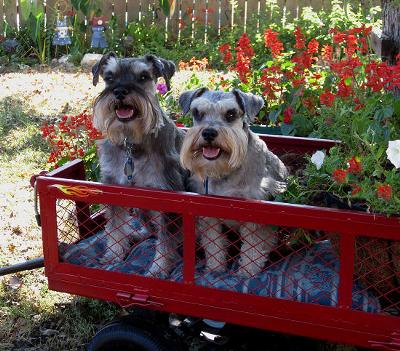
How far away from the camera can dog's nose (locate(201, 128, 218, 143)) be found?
2963 millimetres

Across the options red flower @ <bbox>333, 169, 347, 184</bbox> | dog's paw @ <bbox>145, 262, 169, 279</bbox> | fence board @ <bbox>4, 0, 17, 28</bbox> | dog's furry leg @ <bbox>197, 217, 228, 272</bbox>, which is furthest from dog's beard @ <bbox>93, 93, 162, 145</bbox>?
fence board @ <bbox>4, 0, 17, 28</bbox>

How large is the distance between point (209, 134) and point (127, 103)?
53cm

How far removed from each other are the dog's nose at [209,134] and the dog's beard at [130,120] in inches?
16.6

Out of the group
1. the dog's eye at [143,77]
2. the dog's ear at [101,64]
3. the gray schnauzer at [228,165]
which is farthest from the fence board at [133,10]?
the gray schnauzer at [228,165]

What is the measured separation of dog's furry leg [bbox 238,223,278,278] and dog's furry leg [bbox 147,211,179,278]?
0.35 meters

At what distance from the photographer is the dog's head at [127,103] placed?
3256mm

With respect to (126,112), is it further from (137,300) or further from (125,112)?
(137,300)

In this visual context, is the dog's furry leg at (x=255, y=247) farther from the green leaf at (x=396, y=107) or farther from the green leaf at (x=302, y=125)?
the green leaf at (x=302, y=125)

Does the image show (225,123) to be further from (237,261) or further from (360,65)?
(360,65)

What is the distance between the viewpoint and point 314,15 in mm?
9734

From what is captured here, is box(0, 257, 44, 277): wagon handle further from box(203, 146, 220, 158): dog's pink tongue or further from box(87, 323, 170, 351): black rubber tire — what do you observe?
box(203, 146, 220, 158): dog's pink tongue

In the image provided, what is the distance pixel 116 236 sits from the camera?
11.4 feet

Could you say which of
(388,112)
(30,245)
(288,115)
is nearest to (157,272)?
(388,112)

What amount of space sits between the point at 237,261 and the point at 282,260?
0.78ft
